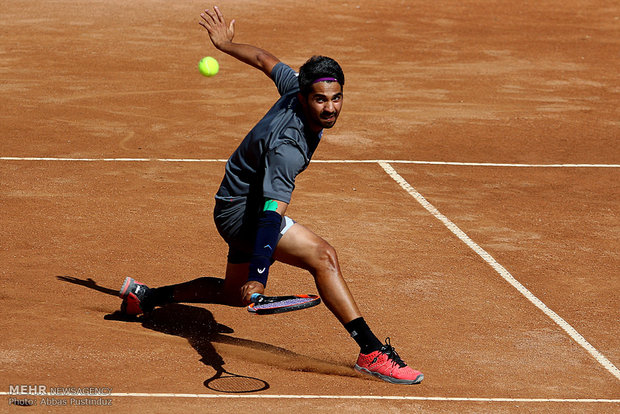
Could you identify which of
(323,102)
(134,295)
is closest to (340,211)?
(134,295)

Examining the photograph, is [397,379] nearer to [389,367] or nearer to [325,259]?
[389,367]

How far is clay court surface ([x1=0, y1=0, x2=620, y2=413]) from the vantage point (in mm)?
7301

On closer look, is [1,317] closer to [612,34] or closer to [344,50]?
[344,50]

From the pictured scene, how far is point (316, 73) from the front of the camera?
6.91m

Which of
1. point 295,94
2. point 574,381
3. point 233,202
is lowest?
point 574,381

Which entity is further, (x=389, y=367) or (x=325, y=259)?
(x=389, y=367)

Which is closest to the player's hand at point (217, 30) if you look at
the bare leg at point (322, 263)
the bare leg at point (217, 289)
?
the bare leg at point (217, 289)

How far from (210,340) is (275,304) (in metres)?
1.77

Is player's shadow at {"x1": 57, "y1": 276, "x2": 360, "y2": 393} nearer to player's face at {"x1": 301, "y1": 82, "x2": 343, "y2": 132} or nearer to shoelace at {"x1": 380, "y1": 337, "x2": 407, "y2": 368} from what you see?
shoelace at {"x1": 380, "y1": 337, "x2": 407, "y2": 368}

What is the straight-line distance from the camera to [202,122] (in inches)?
599

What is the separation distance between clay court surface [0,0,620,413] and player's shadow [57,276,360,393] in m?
0.03

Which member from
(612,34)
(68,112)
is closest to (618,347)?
(68,112)

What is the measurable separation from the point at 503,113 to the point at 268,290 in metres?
8.35

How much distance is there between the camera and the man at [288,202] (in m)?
6.66
